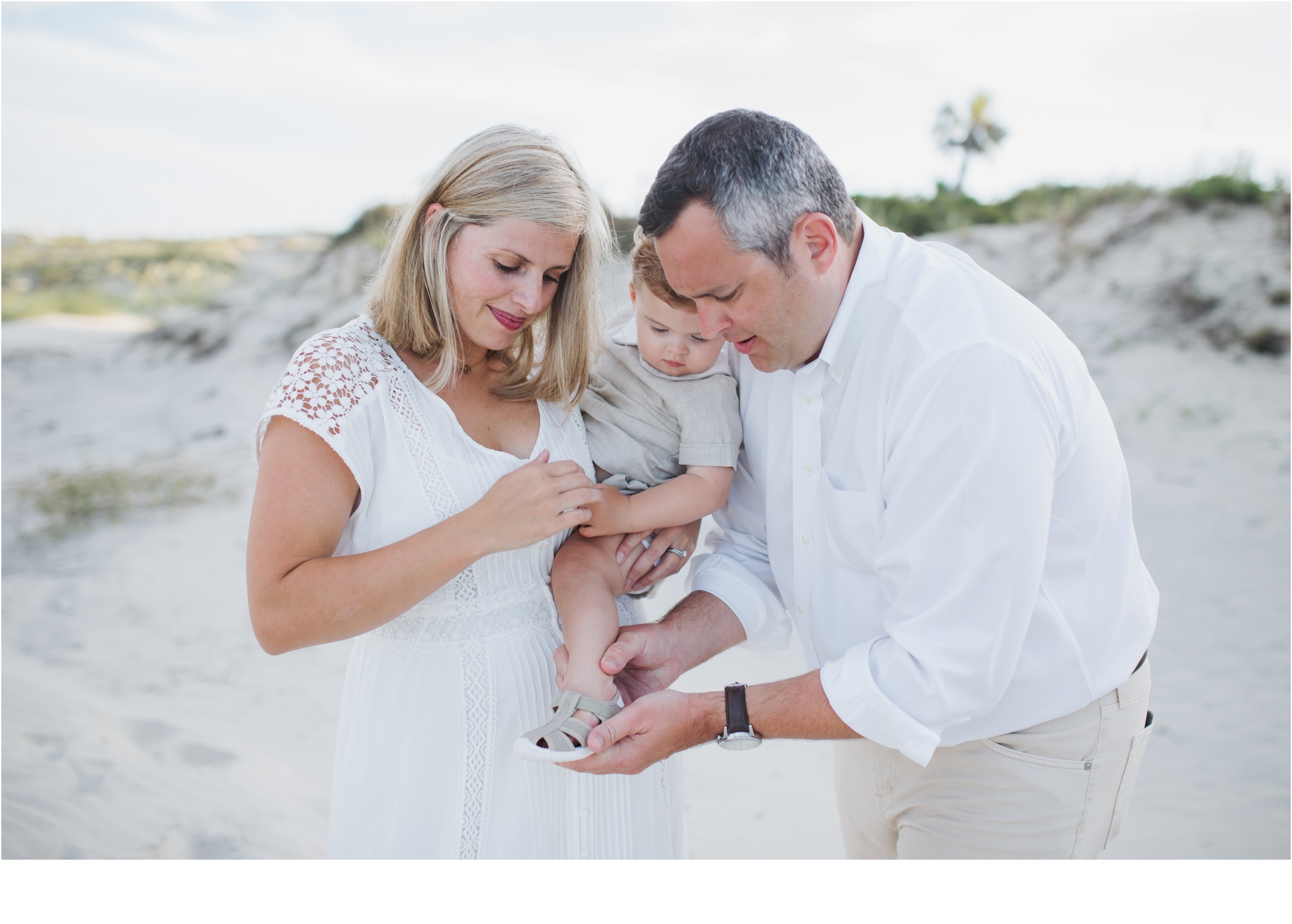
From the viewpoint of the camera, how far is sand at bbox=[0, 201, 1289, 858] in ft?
14.1

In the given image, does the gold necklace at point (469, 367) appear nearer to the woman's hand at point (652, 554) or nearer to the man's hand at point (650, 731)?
the woman's hand at point (652, 554)

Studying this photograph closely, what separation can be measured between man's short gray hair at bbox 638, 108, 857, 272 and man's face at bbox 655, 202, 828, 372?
0.08 feet

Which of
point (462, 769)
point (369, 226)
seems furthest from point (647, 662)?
point (369, 226)

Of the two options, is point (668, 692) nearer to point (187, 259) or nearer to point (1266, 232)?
point (1266, 232)

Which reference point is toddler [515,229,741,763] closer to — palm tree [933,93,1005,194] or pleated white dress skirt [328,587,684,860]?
pleated white dress skirt [328,587,684,860]

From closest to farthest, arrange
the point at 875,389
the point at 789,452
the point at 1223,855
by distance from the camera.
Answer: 1. the point at 875,389
2. the point at 789,452
3. the point at 1223,855

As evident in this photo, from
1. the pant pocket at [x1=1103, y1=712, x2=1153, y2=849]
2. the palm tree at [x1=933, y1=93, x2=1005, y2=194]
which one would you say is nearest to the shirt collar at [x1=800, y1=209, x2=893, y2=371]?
the pant pocket at [x1=1103, y1=712, x2=1153, y2=849]

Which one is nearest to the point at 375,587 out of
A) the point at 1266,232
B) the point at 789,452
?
the point at 789,452

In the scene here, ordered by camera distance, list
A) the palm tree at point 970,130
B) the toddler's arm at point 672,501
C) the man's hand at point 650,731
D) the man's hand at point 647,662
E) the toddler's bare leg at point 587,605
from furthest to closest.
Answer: the palm tree at point 970,130 → the toddler's arm at point 672,501 → the man's hand at point 647,662 → the toddler's bare leg at point 587,605 → the man's hand at point 650,731

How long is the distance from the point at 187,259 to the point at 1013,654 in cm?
2110

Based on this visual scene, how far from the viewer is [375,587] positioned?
5.98 ft

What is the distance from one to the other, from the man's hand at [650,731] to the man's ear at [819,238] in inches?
39.6

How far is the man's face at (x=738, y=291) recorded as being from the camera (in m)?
1.86

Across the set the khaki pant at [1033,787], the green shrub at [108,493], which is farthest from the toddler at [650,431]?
the green shrub at [108,493]
